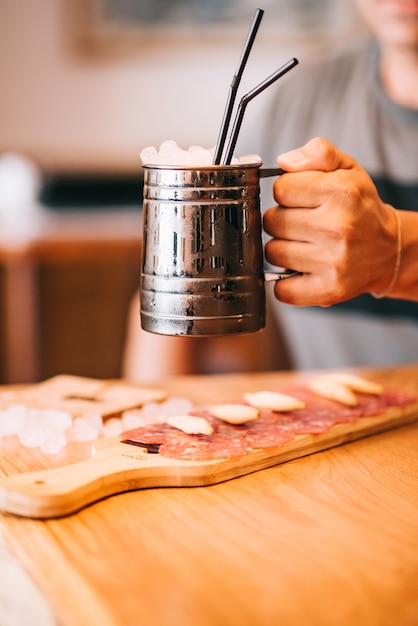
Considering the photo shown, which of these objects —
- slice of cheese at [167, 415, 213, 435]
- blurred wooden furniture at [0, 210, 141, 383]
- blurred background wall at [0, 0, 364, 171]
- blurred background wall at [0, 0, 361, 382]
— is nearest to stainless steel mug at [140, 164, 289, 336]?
slice of cheese at [167, 415, 213, 435]

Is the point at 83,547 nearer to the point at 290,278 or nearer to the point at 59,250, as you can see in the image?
the point at 290,278

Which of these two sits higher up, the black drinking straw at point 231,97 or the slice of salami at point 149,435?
the black drinking straw at point 231,97

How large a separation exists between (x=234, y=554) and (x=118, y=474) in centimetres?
21

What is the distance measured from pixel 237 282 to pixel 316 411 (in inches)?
11.3

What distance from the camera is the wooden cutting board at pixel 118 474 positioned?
904 mm

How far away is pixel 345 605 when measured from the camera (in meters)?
0.72

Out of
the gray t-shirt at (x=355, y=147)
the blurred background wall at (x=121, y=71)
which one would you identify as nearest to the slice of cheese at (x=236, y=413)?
the gray t-shirt at (x=355, y=147)

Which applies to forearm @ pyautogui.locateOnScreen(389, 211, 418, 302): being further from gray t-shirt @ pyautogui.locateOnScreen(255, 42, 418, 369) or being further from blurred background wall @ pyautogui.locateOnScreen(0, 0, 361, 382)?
blurred background wall @ pyautogui.locateOnScreen(0, 0, 361, 382)

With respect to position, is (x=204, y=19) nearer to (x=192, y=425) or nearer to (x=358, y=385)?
(x=358, y=385)

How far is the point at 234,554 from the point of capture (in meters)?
0.82

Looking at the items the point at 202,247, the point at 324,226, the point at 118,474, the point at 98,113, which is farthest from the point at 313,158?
the point at 98,113

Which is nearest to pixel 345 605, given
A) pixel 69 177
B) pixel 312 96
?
pixel 312 96

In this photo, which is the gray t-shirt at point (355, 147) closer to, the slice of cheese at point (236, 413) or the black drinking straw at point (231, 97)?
the slice of cheese at point (236, 413)

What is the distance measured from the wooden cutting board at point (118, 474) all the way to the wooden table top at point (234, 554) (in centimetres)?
1
